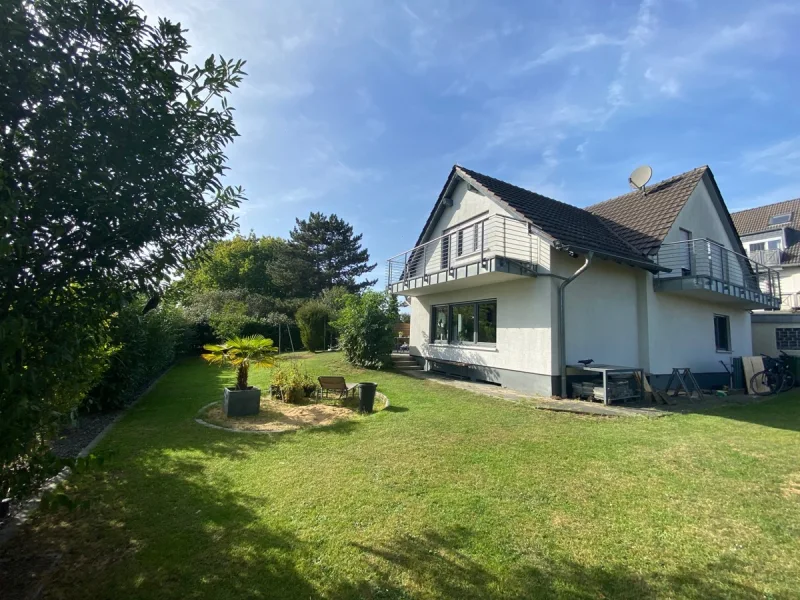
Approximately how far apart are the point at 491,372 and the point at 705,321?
8.75 m

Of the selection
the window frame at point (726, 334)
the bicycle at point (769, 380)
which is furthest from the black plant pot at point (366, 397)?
the window frame at point (726, 334)

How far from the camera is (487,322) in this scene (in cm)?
1314

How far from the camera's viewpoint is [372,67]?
9586mm

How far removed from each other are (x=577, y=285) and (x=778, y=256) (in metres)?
23.9

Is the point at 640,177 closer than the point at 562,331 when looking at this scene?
No

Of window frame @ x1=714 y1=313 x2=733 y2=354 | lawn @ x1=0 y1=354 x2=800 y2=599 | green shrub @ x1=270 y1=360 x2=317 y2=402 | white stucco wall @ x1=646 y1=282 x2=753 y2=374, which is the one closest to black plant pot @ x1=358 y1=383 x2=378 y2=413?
lawn @ x1=0 y1=354 x2=800 y2=599

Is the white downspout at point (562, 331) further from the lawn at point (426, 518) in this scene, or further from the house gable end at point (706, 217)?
the house gable end at point (706, 217)

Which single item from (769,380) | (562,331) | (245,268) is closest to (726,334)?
(769,380)

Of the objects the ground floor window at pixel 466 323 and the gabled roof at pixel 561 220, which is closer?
the gabled roof at pixel 561 220

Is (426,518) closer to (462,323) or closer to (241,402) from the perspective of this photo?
(241,402)

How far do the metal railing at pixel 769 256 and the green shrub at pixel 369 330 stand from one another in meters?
26.0

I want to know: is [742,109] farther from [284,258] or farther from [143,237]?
[284,258]

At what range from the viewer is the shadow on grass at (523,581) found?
2.73 m

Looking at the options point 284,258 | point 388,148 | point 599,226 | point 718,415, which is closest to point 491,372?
point 718,415
